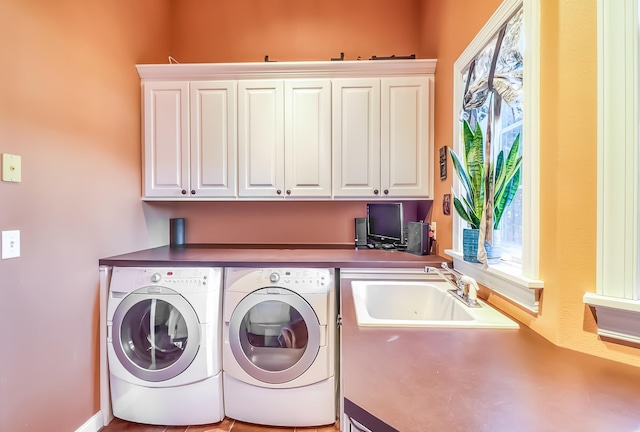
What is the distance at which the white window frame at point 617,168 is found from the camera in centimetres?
72

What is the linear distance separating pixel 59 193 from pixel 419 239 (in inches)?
84.3

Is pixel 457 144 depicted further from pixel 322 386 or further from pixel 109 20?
pixel 109 20

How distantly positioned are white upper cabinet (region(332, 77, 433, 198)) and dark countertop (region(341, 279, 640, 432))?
132 cm

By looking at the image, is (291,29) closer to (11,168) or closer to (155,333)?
(11,168)

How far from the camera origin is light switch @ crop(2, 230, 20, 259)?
1197 millimetres

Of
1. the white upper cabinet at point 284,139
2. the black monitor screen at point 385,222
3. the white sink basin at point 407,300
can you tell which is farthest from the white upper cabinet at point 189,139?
the white sink basin at point 407,300

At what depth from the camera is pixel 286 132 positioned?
2049 millimetres

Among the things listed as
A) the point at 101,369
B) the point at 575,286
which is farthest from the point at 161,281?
the point at 575,286

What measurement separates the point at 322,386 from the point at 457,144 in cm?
164

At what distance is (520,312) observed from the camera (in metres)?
0.97

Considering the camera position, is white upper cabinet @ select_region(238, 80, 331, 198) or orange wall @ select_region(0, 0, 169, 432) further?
white upper cabinet @ select_region(238, 80, 331, 198)

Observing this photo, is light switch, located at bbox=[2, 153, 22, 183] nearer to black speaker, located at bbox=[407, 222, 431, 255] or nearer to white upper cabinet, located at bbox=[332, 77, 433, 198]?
white upper cabinet, located at bbox=[332, 77, 433, 198]

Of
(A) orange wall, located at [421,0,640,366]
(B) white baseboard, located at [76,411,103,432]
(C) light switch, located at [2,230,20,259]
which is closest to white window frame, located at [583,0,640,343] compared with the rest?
(A) orange wall, located at [421,0,640,366]

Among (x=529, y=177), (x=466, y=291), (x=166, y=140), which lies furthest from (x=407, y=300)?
(x=166, y=140)
